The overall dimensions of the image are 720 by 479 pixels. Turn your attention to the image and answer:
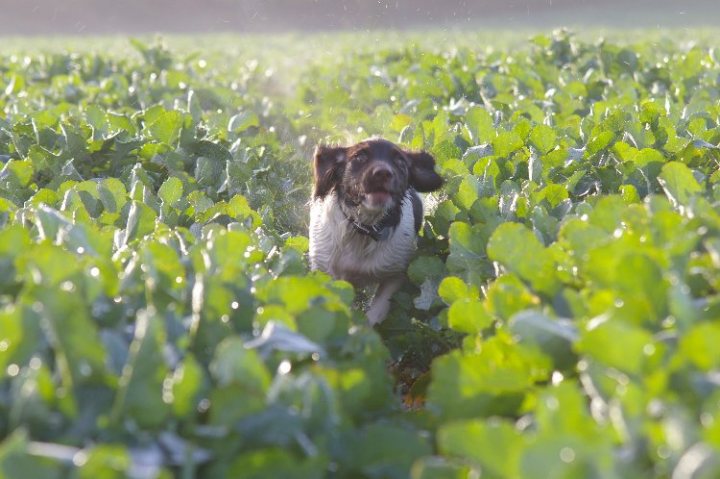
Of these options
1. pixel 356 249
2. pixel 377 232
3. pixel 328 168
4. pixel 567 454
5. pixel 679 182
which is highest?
pixel 567 454

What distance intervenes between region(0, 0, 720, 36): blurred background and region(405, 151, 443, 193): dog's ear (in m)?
41.3

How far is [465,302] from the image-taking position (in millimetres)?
3012

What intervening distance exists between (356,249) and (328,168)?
0.55 meters

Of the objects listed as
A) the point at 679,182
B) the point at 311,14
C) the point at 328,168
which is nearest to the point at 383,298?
the point at 328,168

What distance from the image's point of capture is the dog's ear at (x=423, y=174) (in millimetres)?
5352

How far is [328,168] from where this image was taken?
564 centimetres

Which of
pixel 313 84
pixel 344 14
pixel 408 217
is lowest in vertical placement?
pixel 344 14

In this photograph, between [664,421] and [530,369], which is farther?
[530,369]

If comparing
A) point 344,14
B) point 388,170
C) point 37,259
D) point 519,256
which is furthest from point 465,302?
point 344,14

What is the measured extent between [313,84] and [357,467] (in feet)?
36.7

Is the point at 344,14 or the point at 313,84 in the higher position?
the point at 313,84

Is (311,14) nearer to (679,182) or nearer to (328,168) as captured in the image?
(328,168)

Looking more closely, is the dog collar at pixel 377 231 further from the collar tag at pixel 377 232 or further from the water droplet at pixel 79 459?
the water droplet at pixel 79 459

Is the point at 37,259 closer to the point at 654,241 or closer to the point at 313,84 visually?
the point at 654,241
